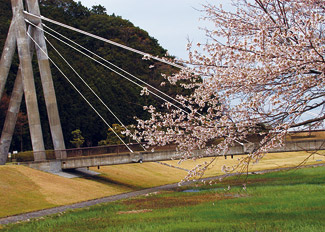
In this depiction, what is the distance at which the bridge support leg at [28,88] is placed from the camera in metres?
35.1

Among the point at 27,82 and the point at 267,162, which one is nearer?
the point at 27,82

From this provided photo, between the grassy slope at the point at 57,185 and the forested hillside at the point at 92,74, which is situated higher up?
the forested hillside at the point at 92,74

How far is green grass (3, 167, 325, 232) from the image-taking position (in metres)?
14.2

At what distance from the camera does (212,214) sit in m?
17.2

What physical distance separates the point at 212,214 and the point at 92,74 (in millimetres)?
58670

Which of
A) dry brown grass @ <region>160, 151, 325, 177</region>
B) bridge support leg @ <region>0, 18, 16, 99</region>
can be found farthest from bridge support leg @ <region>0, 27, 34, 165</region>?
dry brown grass @ <region>160, 151, 325, 177</region>

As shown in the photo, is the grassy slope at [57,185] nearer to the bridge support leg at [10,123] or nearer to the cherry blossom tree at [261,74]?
the bridge support leg at [10,123]

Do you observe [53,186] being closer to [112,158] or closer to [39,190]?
[39,190]

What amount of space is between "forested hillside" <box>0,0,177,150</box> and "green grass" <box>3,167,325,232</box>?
26495mm

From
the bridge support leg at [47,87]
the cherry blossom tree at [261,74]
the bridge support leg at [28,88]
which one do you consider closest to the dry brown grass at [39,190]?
the bridge support leg at [28,88]

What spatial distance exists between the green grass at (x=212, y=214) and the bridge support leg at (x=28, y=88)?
13.5 metres

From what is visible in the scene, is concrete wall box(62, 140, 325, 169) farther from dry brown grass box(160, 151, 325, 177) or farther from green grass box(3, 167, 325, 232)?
dry brown grass box(160, 151, 325, 177)

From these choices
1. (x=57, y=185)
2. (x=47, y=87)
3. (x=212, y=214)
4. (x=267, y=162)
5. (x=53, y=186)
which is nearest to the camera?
(x=212, y=214)

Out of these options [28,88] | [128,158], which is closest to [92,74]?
[28,88]
